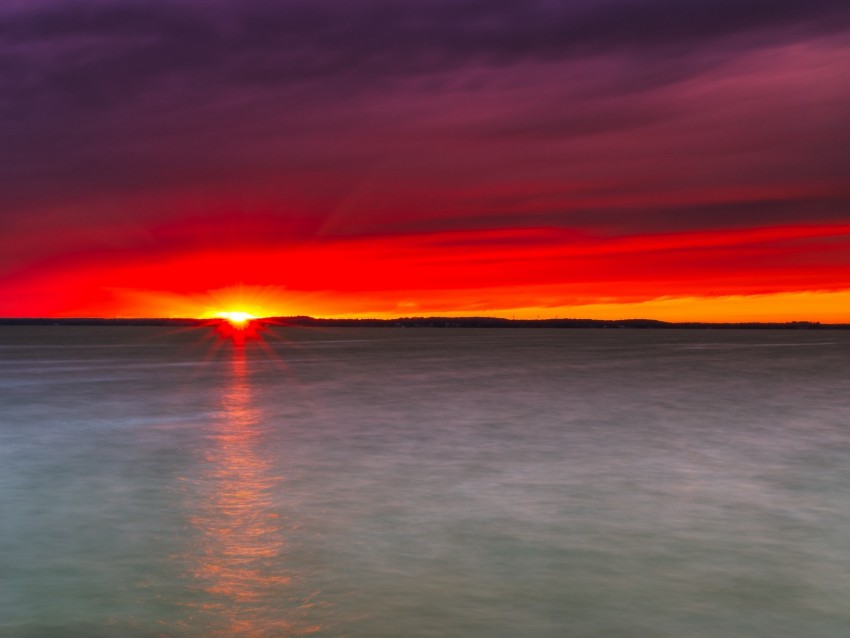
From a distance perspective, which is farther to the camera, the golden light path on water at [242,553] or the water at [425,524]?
the water at [425,524]

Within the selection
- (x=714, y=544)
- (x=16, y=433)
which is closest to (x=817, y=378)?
(x=16, y=433)

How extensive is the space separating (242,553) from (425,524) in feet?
8.27

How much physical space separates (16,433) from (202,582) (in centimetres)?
1555

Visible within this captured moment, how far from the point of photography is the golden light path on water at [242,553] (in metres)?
8.14

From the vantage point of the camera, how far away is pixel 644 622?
809cm

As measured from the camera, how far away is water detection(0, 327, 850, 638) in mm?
8352

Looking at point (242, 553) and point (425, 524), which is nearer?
A: point (242, 553)

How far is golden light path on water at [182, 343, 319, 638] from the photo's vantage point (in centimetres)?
814

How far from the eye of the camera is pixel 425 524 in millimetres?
12297

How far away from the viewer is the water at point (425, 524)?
8.35 meters

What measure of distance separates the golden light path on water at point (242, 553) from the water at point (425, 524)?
34 millimetres

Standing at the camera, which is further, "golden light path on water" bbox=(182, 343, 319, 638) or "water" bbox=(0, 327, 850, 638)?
"water" bbox=(0, 327, 850, 638)

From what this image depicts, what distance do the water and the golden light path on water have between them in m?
0.03

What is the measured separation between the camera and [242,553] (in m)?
10.6
